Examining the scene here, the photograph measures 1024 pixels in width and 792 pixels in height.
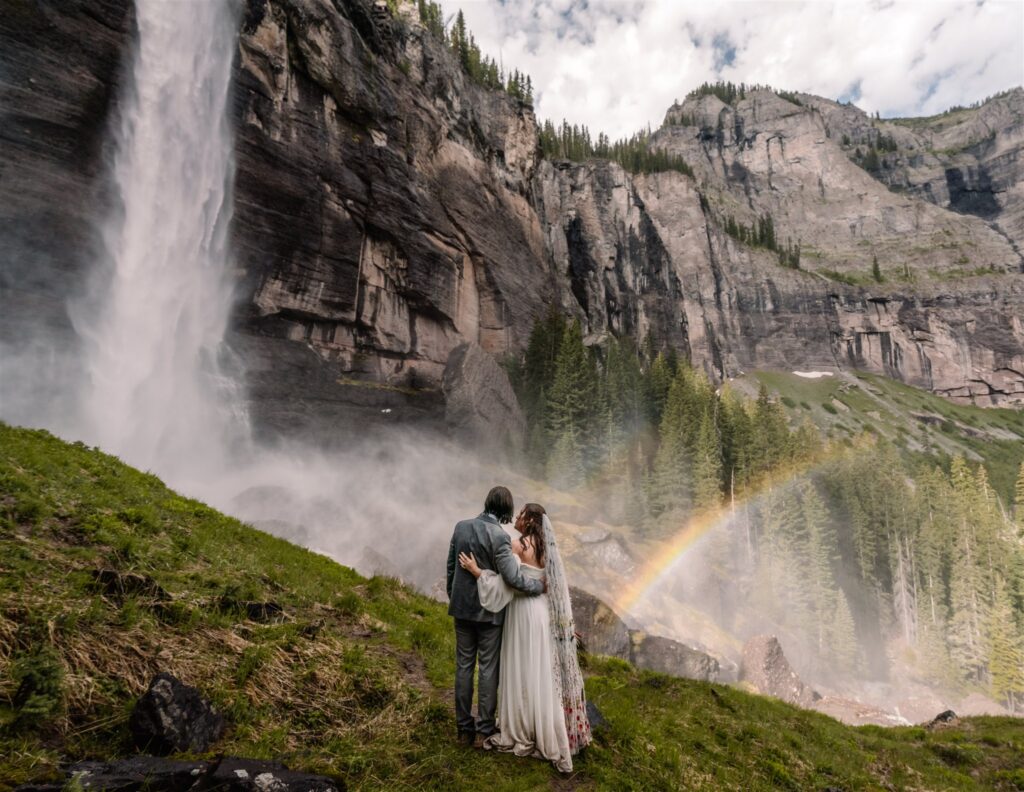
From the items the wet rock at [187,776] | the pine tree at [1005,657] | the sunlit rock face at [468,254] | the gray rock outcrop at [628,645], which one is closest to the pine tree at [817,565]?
the pine tree at [1005,657]

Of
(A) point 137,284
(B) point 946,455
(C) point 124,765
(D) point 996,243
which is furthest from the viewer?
(D) point 996,243

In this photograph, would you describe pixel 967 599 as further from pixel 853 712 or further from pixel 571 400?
pixel 571 400

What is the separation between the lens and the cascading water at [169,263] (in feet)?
102

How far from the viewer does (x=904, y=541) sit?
63875mm

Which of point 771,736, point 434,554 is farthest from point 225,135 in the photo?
point 771,736

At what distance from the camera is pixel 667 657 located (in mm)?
25172

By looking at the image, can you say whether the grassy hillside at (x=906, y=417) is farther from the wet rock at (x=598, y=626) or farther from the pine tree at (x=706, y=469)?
the wet rock at (x=598, y=626)

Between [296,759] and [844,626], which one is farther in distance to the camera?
[844,626]

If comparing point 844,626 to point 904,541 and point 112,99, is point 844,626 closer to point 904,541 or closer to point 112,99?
point 904,541

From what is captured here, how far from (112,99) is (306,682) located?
39.7 metres

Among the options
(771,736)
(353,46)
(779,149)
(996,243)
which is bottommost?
(771,736)

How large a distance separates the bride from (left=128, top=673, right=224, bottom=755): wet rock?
2.76m

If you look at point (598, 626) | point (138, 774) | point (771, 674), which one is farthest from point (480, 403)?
point (138, 774)

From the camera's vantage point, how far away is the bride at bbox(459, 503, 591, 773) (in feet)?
18.7
